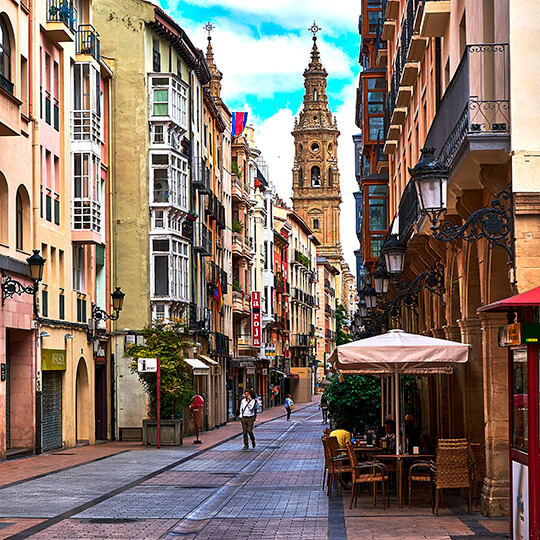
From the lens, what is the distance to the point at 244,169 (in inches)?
2719

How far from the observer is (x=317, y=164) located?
147250mm

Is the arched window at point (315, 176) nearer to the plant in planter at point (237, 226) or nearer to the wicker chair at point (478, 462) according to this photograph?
the plant in planter at point (237, 226)

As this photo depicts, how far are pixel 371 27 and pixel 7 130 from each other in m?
27.5

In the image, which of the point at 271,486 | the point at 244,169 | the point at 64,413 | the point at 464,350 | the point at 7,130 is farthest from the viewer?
the point at 244,169

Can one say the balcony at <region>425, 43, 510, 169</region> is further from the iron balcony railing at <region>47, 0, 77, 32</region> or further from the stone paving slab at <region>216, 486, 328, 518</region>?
the iron balcony railing at <region>47, 0, 77, 32</region>

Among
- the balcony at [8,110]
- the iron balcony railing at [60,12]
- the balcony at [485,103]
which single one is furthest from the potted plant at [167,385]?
the balcony at [485,103]

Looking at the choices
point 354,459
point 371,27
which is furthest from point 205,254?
point 354,459

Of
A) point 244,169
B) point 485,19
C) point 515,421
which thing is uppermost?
point 244,169

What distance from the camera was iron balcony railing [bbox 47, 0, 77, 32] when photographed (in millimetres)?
31812

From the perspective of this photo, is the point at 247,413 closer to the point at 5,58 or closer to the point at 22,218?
the point at 22,218

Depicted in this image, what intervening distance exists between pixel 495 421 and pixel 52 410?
1920 cm

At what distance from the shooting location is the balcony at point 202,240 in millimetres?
47062

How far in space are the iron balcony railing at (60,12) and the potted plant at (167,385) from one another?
10533 mm

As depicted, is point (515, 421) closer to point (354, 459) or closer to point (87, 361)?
point (354, 459)
